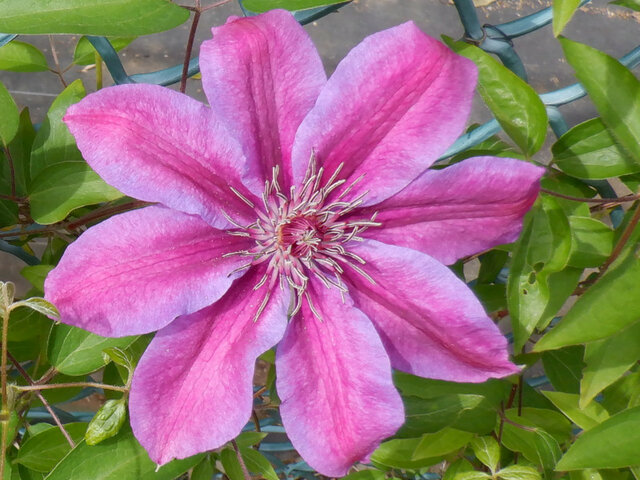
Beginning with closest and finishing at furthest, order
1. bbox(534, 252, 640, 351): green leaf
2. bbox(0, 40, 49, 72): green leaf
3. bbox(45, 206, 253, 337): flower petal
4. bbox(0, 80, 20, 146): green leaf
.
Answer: bbox(45, 206, 253, 337): flower petal → bbox(534, 252, 640, 351): green leaf → bbox(0, 80, 20, 146): green leaf → bbox(0, 40, 49, 72): green leaf

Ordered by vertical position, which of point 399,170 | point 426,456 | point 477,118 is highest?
point 399,170

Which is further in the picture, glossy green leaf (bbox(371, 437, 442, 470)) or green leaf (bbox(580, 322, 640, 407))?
glossy green leaf (bbox(371, 437, 442, 470))

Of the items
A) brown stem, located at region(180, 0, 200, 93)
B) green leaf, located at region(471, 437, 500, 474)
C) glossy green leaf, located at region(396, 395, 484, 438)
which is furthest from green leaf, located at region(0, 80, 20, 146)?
green leaf, located at region(471, 437, 500, 474)

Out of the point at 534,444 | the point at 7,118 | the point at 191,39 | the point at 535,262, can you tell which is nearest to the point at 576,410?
the point at 534,444

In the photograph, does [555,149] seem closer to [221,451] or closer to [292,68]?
[292,68]

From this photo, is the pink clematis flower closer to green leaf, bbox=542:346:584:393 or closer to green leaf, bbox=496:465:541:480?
green leaf, bbox=496:465:541:480

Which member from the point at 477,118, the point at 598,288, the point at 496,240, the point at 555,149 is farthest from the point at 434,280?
the point at 477,118

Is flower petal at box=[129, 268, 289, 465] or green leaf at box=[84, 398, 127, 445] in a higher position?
flower petal at box=[129, 268, 289, 465]
